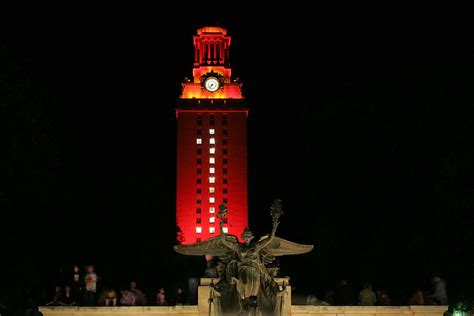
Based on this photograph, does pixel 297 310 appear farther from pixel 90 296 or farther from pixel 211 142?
pixel 211 142

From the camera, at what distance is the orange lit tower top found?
10569 centimetres

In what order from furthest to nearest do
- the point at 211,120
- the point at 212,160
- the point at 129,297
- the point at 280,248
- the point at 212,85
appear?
the point at 212,160 < the point at 212,85 < the point at 211,120 < the point at 129,297 < the point at 280,248

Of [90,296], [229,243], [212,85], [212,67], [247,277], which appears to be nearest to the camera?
[247,277]

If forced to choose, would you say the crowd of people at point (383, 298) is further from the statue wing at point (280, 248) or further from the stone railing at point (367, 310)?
the statue wing at point (280, 248)

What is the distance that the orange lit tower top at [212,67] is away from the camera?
10569cm

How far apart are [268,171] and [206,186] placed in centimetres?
1188

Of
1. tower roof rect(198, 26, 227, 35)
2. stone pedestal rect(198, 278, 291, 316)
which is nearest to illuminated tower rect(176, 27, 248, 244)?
tower roof rect(198, 26, 227, 35)

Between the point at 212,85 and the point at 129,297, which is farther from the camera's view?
the point at 212,85

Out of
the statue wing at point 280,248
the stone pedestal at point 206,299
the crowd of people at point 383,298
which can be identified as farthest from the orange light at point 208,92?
the statue wing at point 280,248

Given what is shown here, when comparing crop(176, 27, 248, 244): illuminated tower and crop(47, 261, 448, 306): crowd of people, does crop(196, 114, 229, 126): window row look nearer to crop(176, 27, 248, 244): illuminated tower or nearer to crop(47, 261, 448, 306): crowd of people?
crop(176, 27, 248, 244): illuminated tower

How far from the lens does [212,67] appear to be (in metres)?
109

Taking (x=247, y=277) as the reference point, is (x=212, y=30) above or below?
above

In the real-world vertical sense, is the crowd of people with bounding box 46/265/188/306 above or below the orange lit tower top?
below

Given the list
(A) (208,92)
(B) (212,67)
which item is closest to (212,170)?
(A) (208,92)
